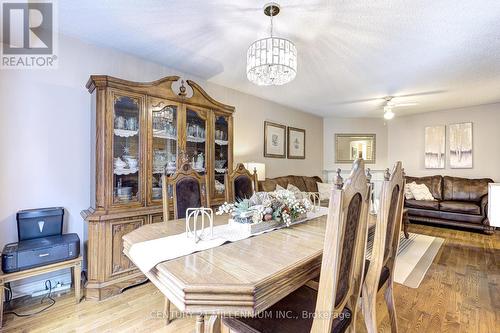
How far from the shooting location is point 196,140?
2.87 m

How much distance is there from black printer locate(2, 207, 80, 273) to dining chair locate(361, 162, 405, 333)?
2.27 metres

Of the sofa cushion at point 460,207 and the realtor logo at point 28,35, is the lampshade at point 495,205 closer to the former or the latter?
the sofa cushion at point 460,207

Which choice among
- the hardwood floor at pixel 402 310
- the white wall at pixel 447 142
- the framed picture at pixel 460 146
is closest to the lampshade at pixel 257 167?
the hardwood floor at pixel 402 310

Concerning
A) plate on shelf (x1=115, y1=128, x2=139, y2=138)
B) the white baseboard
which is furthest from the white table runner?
the white baseboard

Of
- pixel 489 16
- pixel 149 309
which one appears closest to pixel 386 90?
pixel 489 16

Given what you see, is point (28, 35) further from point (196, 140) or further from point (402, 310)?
point (402, 310)

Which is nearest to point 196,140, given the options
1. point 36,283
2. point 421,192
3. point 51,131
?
point 51,131

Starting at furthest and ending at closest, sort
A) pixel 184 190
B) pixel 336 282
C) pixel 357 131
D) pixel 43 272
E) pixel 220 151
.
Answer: pixel 357 131 < pixel 220 151 < pixel 184 190 < pixel 43 272 < pixel 336 282

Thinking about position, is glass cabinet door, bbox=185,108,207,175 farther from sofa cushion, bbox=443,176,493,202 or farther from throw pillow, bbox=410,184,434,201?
sofa cushion, bbox=443,176,493,202

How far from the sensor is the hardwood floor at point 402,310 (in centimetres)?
174

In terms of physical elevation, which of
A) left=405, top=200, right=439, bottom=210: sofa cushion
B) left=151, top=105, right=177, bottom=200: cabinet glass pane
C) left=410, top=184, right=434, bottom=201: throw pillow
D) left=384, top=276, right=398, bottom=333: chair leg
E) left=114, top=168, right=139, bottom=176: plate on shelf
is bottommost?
left=384, top=276, right=398, bottom=333: chair leg

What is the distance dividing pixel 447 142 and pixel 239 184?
16.6 feet

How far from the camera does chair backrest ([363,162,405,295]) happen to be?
4.18 ft

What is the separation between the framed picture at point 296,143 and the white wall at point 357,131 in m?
0.98
